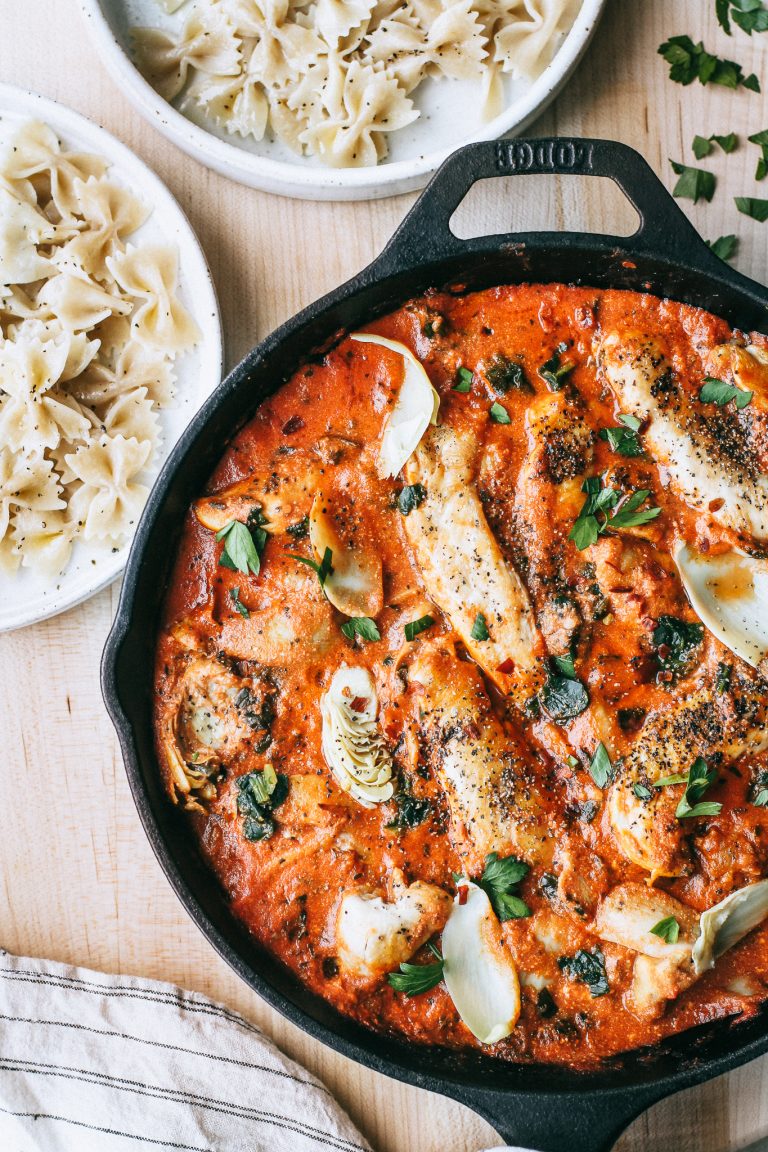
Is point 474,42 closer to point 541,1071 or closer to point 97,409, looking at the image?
point 97,409

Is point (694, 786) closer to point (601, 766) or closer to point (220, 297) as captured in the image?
point (601, 766)

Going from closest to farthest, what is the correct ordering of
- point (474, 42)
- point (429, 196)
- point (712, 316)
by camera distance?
point (429, 196) < point (712, 316) < point (474, 42)

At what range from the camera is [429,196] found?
3.06 m

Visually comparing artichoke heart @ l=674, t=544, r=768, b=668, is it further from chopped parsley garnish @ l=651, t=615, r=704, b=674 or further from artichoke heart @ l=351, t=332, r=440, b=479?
artichoke heart @ l=351, t=332, r=440, b=479

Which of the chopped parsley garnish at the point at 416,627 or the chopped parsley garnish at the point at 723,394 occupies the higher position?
the chopped parsley garnish at the point at 723,394

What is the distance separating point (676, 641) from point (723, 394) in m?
0.77

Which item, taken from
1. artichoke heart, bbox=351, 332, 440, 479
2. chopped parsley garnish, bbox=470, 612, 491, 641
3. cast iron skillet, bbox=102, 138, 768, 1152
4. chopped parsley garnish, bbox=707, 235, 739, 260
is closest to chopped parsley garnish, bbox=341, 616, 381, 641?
chopped parsley garnish, bbox=470, 612, 491, 641

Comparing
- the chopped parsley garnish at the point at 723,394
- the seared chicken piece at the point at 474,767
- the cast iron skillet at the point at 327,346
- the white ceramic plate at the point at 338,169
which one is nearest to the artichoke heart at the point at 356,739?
the seared chicken piece at the point at 474,767

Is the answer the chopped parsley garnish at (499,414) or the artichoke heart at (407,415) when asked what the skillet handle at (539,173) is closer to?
the artichoke heart at (407,415)

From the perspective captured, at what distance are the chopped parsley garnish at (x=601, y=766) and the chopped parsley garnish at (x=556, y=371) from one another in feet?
3.62

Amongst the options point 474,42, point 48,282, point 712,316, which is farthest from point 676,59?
point 48,282

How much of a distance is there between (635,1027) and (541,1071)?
315 mm

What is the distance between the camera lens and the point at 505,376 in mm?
3250

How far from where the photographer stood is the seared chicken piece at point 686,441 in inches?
126
